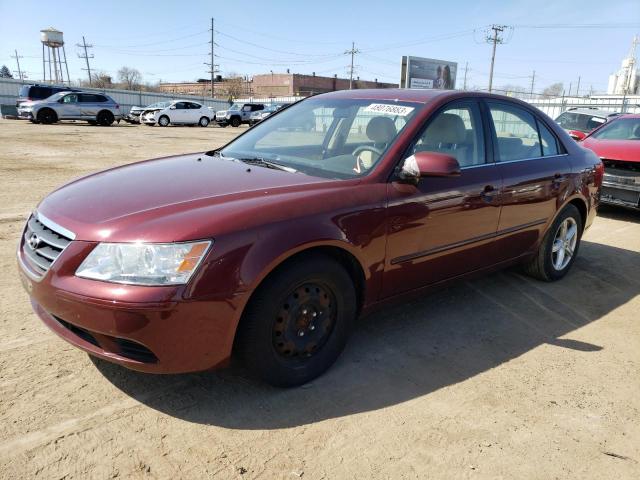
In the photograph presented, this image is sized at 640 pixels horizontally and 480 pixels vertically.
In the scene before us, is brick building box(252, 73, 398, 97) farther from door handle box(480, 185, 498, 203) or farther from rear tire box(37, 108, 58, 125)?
door handle box(480, 185, 498, 203)

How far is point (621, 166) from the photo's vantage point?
743cm

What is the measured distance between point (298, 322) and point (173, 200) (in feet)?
3.02

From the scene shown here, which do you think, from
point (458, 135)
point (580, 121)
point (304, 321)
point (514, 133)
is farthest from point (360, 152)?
point (580, 121)

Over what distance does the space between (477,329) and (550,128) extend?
2.08m

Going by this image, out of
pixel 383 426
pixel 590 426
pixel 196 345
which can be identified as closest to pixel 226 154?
pixel 196 345

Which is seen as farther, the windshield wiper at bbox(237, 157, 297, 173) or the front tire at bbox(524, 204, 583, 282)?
the front tire at bbox(524, 204, 583, 282)

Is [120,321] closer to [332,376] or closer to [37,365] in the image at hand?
[37,365]

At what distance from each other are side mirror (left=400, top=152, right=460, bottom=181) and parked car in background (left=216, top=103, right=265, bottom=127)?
3287 cm

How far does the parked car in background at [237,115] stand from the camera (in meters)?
34.4

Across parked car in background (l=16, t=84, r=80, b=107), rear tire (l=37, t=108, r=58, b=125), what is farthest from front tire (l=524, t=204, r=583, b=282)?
parked car in background (l=16, t=84, r=80, b=107)

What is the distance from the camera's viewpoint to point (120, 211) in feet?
8.19

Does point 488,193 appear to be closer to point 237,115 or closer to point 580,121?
point 580,121

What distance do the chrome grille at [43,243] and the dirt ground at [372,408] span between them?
674 mm

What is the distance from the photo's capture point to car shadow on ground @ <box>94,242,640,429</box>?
265 cm
